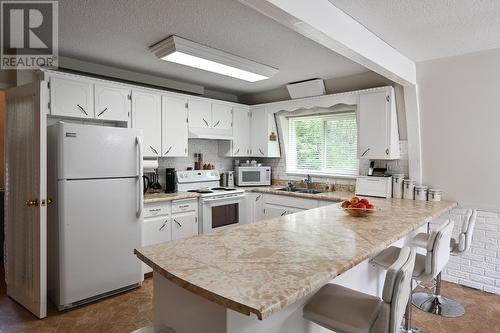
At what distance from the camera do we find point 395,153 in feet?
11.9

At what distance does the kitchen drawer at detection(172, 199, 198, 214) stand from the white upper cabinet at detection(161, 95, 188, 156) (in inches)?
26.4

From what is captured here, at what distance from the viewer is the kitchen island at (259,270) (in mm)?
1143

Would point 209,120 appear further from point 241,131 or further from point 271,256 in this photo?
point 271,256

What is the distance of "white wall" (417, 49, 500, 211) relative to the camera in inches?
121

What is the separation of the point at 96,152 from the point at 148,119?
1.01 metres

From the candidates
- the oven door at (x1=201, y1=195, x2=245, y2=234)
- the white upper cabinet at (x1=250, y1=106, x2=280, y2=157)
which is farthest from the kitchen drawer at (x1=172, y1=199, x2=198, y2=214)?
the white upper cabinet at (x1=250, y1=106, x2=280, y2=157)

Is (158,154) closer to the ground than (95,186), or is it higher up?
higher up

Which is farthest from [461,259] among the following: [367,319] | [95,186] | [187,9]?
[95,186]

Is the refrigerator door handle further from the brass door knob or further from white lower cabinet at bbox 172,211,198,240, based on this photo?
the brass door knob

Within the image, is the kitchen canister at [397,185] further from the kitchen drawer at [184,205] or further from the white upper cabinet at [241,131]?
the kitchen drawer at [184,205]

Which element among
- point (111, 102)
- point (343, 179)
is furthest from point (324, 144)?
point (111, 102)

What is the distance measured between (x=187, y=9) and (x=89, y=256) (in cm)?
232

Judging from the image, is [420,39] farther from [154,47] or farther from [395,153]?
[154,47]

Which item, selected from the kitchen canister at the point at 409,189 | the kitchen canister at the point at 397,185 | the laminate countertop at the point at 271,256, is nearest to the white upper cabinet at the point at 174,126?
the laminate countertop at the point at 271,256
